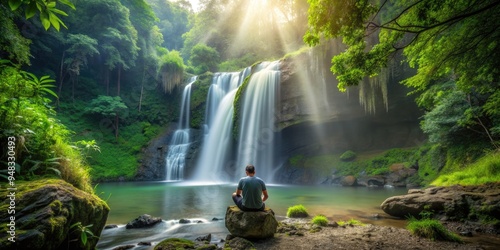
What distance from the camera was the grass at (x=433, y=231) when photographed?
15.0ft

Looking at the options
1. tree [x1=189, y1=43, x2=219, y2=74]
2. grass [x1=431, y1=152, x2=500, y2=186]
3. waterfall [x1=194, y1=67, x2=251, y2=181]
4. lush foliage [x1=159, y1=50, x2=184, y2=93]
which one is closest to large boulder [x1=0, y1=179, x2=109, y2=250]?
grass [x1=431, y1=152, x2=500, y2=186]

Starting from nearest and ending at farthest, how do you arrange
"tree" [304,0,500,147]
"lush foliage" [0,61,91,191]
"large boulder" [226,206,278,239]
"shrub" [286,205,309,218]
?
"lush foliage" [0,61,91,191] < "tree" [304,0,500,147] < "large boulder" [226,206,278,239] < "shrub" [286,205,309,218]

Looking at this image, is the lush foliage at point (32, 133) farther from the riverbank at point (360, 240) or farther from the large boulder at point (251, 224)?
the riverbank at point (360, 240)

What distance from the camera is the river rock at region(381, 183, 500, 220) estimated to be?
5832 millimetres

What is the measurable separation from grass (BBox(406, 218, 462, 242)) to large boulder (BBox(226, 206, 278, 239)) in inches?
118

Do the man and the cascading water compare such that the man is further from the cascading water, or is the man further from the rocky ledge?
the cascading water

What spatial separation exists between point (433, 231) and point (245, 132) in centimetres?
1645

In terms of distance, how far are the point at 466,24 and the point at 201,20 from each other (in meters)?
41.5

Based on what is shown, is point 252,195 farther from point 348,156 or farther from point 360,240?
point 348,156

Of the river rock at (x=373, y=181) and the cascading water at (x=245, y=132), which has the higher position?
the cascading water at (x=245, y=132)

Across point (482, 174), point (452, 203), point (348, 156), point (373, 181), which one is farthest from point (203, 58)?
point (452, 203)

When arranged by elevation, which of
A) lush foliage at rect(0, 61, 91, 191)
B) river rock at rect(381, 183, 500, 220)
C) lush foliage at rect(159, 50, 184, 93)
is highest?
lush foliage at rect(159, 50, 184, 93)

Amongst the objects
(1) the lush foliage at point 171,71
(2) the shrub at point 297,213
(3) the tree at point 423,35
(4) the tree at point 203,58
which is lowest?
(2) the shrub at point 297,213

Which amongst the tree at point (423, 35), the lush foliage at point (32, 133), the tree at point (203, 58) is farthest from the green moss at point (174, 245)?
the tree at point (203, 58)
